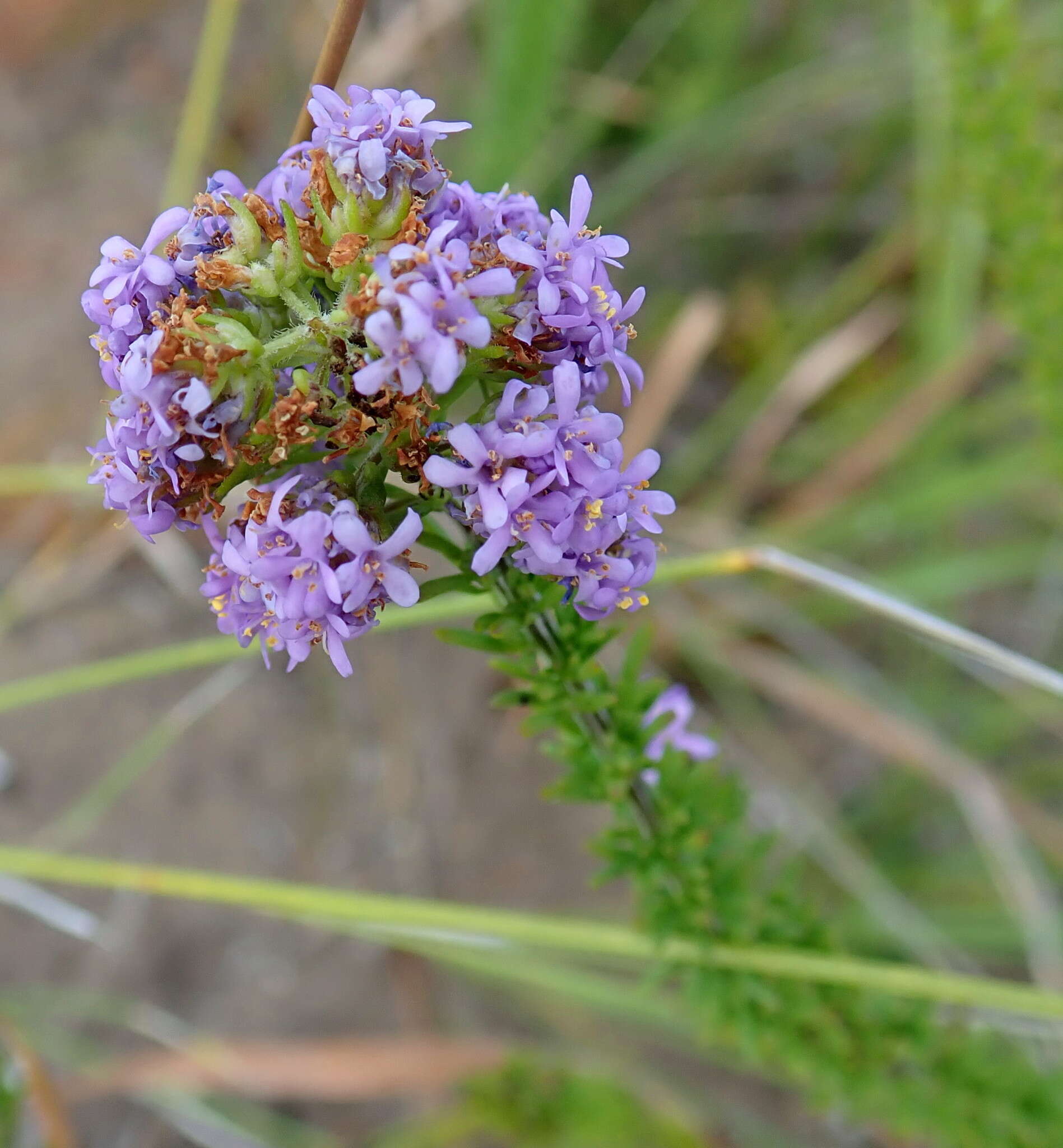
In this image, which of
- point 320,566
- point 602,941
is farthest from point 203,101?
point 602,941

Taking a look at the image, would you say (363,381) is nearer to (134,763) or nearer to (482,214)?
(482,214)

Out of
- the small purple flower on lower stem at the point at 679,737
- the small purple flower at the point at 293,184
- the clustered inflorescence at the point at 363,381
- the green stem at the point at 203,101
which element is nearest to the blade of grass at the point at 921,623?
the small purple flower on lower stem at the point at 679,737

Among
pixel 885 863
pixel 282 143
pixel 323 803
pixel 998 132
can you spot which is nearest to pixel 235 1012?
pixel 323 803

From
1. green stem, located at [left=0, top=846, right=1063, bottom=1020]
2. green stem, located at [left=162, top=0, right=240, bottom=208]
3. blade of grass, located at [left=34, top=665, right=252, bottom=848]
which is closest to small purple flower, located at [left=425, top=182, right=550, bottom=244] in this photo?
green stem, located at [left=0, top=846, right=1063, bottom=1020]

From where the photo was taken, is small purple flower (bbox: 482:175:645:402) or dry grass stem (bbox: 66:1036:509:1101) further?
dry grass stem (bbox: 66:1036:509:1101)

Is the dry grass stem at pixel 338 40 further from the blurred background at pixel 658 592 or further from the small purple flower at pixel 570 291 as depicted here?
the blurred background at pixel 658 592

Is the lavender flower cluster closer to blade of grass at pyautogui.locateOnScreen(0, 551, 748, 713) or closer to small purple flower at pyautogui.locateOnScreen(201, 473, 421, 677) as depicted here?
small purple flower at pyautogui.locateOnScreen(201, 473, 421, 677)

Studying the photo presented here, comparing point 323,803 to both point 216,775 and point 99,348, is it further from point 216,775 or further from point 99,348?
point 99,348
